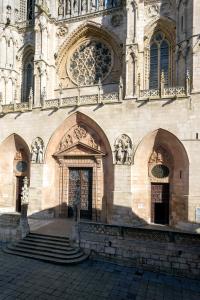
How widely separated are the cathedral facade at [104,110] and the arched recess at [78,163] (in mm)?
60

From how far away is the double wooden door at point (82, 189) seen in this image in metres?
14.0

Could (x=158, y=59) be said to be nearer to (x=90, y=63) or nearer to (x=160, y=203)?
(x=90, y=63)

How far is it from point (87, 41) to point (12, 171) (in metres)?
9.92

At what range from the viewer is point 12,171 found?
1612 centimetres

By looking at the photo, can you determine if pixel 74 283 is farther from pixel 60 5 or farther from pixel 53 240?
pixel 60 5

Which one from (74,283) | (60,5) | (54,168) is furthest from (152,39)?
(74,283)

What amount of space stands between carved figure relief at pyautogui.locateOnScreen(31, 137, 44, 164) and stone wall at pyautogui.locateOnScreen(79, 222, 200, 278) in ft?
19.2

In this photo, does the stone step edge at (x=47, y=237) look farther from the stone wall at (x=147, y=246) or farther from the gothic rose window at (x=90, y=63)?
the gothic rose window at (x=90, y=63)

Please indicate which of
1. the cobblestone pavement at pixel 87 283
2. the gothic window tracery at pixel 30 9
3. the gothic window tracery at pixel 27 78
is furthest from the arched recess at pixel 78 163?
the gothic window tracery at pixel 30 9

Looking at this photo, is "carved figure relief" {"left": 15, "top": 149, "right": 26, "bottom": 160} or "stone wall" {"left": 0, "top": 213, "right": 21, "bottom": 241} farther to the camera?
"carved figure relief" {"left": 15, "top": 149, "right": 26, "bottom": 160}

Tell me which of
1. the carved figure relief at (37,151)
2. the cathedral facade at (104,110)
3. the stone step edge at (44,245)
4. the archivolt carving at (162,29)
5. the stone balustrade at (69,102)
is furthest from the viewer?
the carved figure relief at (37,151)

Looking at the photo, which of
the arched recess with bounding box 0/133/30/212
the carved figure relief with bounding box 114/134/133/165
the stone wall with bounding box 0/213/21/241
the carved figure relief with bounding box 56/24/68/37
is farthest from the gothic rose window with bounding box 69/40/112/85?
the stone wall with bounding box 0/213/21/241

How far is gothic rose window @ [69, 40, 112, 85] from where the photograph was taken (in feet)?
50.8

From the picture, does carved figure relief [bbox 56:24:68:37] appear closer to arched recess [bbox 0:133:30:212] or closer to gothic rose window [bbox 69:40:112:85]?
gothic rose window [bbox 69:40:112:85]
